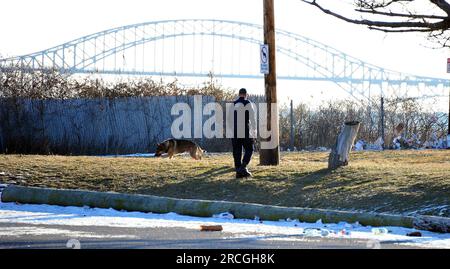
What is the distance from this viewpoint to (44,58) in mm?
97625

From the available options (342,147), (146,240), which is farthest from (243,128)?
(146,240)

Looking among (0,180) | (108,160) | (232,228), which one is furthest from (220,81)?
(232,228)

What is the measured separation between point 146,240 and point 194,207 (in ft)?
11.7

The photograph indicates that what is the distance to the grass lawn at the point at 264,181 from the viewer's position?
51.6ft

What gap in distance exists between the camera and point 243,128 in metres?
18.3

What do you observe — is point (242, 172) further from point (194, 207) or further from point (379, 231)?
point (379, 231)

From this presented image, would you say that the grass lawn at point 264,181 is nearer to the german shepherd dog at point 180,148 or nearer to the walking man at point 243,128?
the walking man at point 243,128

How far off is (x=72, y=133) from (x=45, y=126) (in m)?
0.94

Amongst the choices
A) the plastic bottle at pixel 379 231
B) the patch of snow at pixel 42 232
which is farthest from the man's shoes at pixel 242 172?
the patch of snow at pixel 42 232

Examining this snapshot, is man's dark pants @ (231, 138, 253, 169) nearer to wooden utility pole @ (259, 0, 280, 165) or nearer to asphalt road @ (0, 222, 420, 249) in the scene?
wooden utility pole @ (259, 0, 280, 165)

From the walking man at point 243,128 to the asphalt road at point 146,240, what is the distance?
5846 millimetres

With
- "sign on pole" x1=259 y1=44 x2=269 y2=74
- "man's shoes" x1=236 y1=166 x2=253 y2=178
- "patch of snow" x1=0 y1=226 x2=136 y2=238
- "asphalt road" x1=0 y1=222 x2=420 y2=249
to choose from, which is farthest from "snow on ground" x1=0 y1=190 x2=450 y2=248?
"sign on pole" x1=259 y1=44 x2=269 y2=74

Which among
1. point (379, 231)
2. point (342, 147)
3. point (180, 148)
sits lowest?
point (379, 231)
